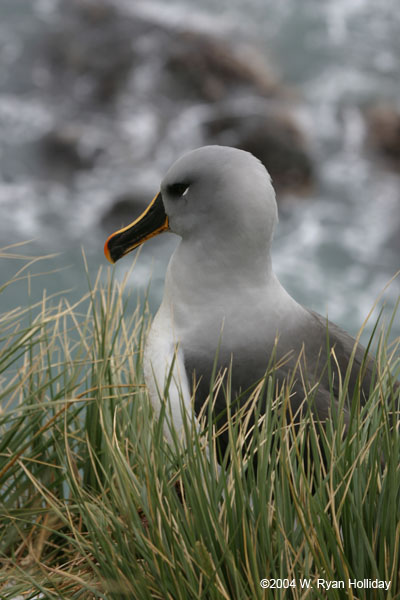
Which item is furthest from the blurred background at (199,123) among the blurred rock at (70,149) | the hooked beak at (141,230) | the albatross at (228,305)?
the albatross at (228,305)

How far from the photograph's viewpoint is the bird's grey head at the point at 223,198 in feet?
6.16

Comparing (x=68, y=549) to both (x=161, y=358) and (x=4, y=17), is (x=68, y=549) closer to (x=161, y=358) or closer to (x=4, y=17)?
(x=161, y=358)

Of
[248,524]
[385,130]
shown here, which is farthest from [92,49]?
[248,524]

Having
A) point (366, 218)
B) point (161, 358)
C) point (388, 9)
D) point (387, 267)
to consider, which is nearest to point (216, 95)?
point (366, 218)

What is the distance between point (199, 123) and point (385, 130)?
1.97m

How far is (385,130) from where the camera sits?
26.0 ft

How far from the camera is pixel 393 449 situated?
4.96ft

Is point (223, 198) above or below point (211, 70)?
below

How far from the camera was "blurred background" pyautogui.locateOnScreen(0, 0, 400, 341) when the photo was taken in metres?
6.80

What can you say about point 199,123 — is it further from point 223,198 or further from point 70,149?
point 223,198

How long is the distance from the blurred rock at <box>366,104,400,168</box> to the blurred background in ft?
0.06

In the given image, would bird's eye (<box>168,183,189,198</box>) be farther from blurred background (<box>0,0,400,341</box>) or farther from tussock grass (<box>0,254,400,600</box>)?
blurred background (<box>0,0,400,341</box>)

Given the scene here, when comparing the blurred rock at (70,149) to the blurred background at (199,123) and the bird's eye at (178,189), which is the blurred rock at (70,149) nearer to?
the blurred background at (199,123)

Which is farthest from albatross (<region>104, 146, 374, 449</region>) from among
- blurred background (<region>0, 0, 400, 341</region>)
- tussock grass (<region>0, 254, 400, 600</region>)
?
blurred background (<region>0, 0, 400, 341</region>)
